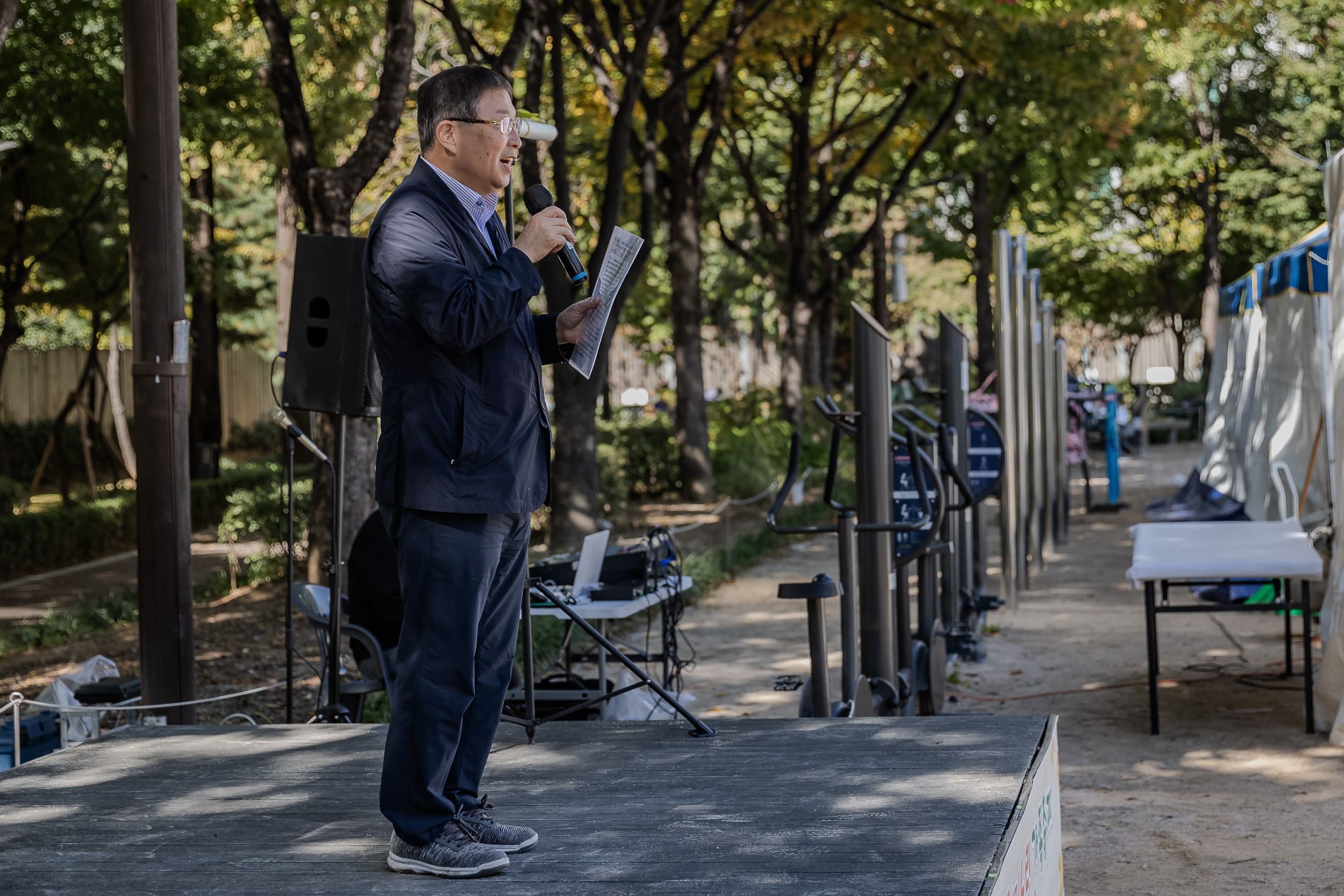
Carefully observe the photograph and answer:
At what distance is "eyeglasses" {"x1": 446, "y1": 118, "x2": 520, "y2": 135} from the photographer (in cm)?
326

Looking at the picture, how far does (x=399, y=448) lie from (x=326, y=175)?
218 inches

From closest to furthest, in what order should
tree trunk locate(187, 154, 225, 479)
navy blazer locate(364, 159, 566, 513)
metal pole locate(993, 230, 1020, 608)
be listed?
navy blazer locate(364, 159, 566, 513) < metal pole locate(993, 230, 1020, 608) < tree trunk locate(187, 154, 225, 479)

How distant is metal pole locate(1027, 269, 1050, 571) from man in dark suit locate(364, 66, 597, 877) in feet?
28.0

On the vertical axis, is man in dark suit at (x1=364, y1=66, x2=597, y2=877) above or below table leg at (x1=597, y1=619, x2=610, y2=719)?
above

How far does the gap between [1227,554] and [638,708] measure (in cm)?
278

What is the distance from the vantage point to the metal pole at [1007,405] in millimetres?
9984

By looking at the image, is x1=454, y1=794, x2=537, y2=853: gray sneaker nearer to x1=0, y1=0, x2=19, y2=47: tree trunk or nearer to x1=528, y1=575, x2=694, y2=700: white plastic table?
x1=528, y1=575, x2=694, y2=700: white plastic table

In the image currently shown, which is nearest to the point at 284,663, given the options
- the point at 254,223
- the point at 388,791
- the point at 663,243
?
the point at 388,791

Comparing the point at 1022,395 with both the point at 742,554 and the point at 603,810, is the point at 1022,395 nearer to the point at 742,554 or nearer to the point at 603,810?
the point at 742,554

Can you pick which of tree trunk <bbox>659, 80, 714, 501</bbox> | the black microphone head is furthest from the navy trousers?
tree trunk <bbox>659, 80, 714, 501</bbox>

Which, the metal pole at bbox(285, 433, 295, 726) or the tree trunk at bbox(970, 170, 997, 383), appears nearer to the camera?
the metal pole at bbox(285, 433, 295, 726)

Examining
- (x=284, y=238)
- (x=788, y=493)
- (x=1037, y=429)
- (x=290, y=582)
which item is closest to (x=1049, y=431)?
(x=1037, y=429)

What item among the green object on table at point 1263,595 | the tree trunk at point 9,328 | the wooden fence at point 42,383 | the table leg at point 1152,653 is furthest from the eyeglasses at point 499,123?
the wooden fence at point 42,383

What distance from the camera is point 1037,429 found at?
11555 millimetres
